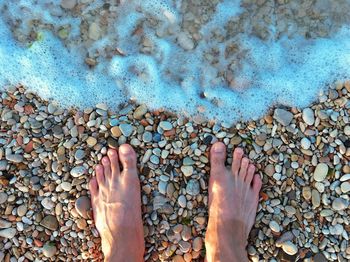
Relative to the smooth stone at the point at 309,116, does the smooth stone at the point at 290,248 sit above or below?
below

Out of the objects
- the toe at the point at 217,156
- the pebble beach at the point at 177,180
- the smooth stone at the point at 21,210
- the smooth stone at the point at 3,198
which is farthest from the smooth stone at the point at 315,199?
the smooth stone at the point at 3,198

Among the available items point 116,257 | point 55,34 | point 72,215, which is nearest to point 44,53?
point 55,34

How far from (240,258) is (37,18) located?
187 centimetres

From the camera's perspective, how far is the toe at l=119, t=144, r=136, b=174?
2.48m

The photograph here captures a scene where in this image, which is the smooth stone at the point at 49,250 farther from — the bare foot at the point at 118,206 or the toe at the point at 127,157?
the toe at the point at 127,157

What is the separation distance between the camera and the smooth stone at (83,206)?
246 cm

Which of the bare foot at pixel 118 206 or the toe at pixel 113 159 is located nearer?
the bare foot at pixel 118 206

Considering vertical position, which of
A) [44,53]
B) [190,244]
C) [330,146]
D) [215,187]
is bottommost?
[190,244]

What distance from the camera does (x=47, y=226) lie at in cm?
245

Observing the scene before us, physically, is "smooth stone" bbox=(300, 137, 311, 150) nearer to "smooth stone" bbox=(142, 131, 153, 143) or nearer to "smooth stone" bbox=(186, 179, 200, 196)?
"smooth stone" bbox=(186, 179, 200, 196)

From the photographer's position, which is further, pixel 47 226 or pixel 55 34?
pixel 55 34

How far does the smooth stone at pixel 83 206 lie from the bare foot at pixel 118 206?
1.3 inches

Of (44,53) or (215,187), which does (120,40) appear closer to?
(44,53)

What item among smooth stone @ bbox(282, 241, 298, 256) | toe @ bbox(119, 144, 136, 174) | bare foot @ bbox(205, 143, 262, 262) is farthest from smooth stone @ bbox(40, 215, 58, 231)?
smooth stone @ bbox(282, 241, 298, 256)
